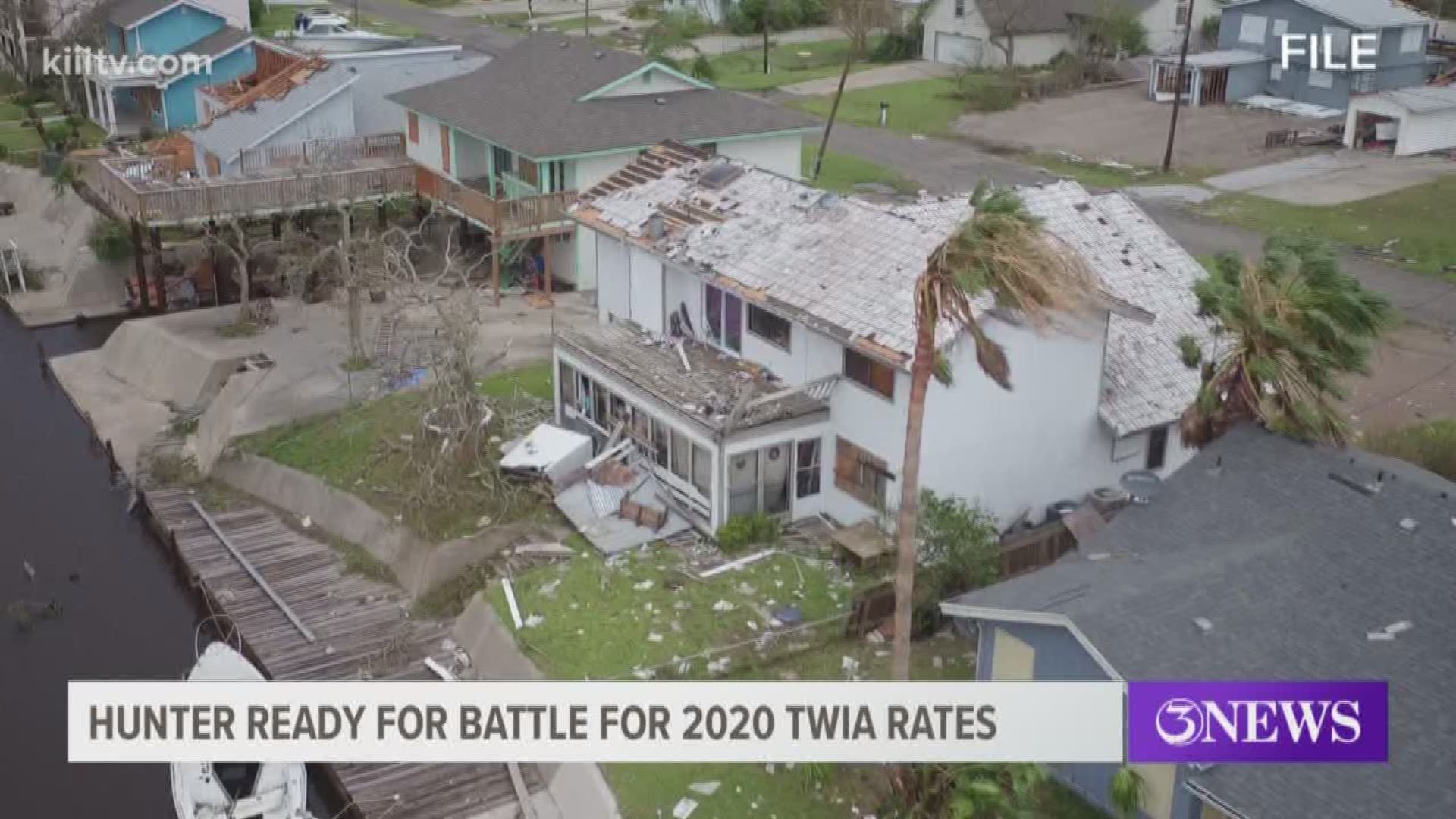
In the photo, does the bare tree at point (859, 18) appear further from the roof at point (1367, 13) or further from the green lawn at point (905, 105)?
the roof at point (1367, 13)

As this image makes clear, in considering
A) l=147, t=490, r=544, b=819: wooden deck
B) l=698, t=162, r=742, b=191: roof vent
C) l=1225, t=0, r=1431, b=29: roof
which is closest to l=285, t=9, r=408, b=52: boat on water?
l=698, t=162, r=742, b=191: roof vent

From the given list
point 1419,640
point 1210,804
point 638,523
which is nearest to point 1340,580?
point 1419,640

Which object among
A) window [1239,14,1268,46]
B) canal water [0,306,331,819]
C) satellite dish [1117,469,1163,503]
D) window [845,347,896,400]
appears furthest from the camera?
window [1239,14,1268,46]

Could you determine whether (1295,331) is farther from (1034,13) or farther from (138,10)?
(1034,13)

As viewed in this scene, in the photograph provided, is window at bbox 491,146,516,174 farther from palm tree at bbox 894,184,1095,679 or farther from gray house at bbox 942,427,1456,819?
palm tree at bbox 894,184,1095,679

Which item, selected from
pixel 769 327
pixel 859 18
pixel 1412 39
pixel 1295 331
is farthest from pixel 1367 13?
pixel 1295 331

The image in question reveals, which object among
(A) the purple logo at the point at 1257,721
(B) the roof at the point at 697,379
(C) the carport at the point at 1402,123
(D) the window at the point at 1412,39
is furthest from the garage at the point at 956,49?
(A) the purple logo at the point at 1257,721

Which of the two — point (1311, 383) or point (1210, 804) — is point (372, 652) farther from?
point (1311, 383)
